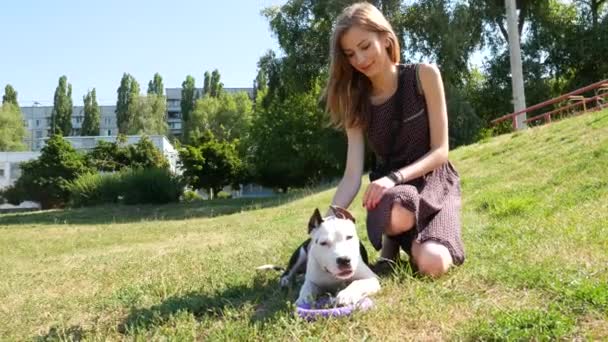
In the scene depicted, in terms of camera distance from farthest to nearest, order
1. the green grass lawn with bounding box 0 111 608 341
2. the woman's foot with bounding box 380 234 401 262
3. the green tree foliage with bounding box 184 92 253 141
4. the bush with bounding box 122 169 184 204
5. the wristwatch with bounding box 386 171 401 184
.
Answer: the green tree foliage with bounding box 184 92 253 141
the bush with bounding box 122 169 184 204
the woman's foot with bounding box 380 234 401 262
the wristwatch with bounding box 386 171 401 184
the green grass lawn with bounding box 0 111 608 341

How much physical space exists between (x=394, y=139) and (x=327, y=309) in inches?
60.0

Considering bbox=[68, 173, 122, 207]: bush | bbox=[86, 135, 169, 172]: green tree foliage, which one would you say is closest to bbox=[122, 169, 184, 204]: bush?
bbox=[68, 173, 122, 207]: bush

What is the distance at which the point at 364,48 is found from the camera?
12.2 ft

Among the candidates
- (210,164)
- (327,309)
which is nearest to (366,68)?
(327,309)

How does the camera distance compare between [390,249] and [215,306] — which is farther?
[390,249]

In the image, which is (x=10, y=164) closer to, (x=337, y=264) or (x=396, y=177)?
(x=396, y=177)

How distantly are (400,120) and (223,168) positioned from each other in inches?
1422

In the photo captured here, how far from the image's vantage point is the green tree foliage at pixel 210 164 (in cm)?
3734

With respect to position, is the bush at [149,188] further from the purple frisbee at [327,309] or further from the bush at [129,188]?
the purple frisbee at [327,309]

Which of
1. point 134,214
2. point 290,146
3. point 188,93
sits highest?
point 188,93

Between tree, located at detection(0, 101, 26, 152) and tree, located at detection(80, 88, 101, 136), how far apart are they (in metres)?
14.5

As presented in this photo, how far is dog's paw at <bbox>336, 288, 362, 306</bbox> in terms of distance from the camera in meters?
3.08

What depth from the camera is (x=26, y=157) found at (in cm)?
5916

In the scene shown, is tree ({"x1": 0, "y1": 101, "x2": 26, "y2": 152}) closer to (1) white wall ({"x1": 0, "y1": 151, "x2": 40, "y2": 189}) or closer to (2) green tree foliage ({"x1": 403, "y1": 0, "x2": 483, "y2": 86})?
(1) white wall ({"x1": 0, "y1": 151, "x2": 40, "y2": 189})
